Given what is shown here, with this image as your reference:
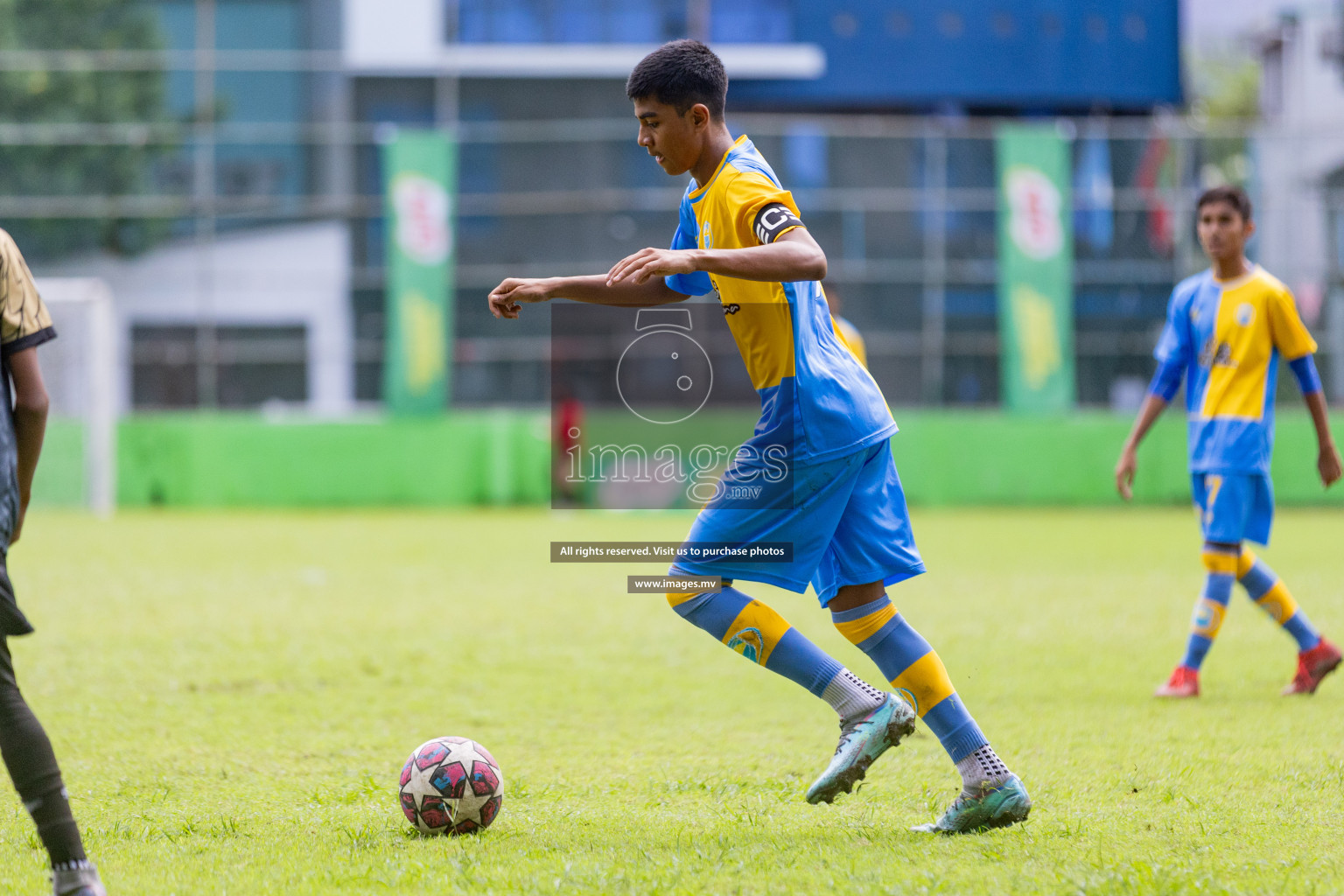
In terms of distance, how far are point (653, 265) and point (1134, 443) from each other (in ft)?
11.5

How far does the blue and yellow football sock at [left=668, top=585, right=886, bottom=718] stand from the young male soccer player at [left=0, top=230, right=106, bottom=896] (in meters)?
1.56

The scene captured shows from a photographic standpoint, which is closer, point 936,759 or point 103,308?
point 936,759

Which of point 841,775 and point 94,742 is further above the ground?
point 841,775

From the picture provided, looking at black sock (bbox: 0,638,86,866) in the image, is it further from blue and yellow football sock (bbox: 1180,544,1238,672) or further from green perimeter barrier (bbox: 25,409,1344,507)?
green perimeter barrier (bbox: 25,409,1344,507)

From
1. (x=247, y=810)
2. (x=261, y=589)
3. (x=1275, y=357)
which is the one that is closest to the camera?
(x=247, y=810)

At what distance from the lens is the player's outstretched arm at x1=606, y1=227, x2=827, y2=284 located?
3.29 meters

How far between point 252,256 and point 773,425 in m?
23.9

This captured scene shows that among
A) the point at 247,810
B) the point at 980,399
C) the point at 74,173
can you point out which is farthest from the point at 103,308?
the point at 247,810

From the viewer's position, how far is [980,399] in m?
22.5

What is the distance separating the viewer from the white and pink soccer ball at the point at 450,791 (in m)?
3.71

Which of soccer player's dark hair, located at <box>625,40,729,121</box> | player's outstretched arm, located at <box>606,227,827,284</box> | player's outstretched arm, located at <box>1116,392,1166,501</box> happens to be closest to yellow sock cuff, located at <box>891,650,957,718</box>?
player's outstretched arm, located at <box>606,227,827,284</box>

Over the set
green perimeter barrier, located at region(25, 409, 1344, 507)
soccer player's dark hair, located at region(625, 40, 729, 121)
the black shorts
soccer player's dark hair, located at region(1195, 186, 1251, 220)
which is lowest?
green perimeter barrier, located at region(25, 409, 1344, 507)

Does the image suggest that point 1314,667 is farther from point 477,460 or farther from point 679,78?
point 477,460

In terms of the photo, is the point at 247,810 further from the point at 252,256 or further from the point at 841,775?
the point at 252,256
